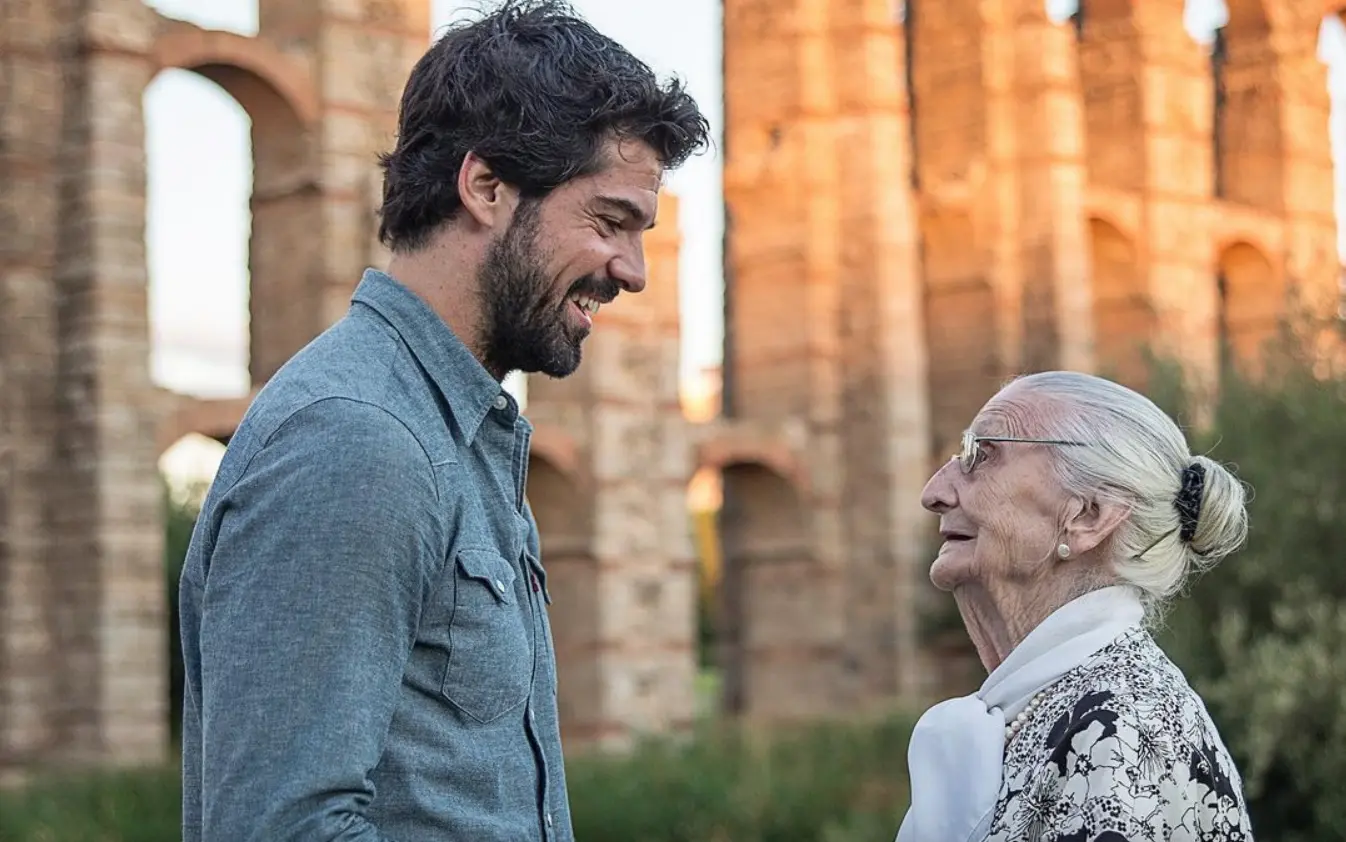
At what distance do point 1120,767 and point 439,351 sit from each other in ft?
3.17

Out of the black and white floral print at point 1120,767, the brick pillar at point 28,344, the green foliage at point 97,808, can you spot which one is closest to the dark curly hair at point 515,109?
the black and white floral print at point 1120,767

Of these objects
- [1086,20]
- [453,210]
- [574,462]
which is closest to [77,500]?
[574,462]

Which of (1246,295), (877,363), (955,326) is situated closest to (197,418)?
(877,363)

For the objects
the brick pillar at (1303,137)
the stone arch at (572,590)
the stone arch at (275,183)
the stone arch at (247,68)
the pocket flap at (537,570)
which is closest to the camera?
the pocket flap at (537,570)

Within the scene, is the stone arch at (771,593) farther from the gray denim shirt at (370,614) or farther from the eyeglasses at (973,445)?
the gray denim shirt at (370,614)

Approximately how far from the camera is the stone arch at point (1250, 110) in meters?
26.3

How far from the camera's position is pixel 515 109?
2.12 meters

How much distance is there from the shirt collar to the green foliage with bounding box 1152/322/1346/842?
7148 millimetres

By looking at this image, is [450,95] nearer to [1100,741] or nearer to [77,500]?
[1100,741]

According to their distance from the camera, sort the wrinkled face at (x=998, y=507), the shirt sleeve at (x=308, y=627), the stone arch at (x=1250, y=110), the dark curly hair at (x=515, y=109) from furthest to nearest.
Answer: the stone arch at (x=1250, y=110), the wrinkled face at (x=998, y=507), the dark curly hair at (x=515, y=109), the shirt sleeve at (x=308, y=627)

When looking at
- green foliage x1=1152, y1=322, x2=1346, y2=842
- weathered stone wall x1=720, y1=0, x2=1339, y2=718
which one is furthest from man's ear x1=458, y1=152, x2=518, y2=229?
weathered stone wall x1=720, y1=0, x2=1339, y2=718

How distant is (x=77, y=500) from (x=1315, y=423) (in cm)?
946

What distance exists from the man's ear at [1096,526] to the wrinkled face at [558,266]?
74 cm

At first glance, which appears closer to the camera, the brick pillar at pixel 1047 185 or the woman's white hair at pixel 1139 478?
the woman's white hair at pixel 1139 478
